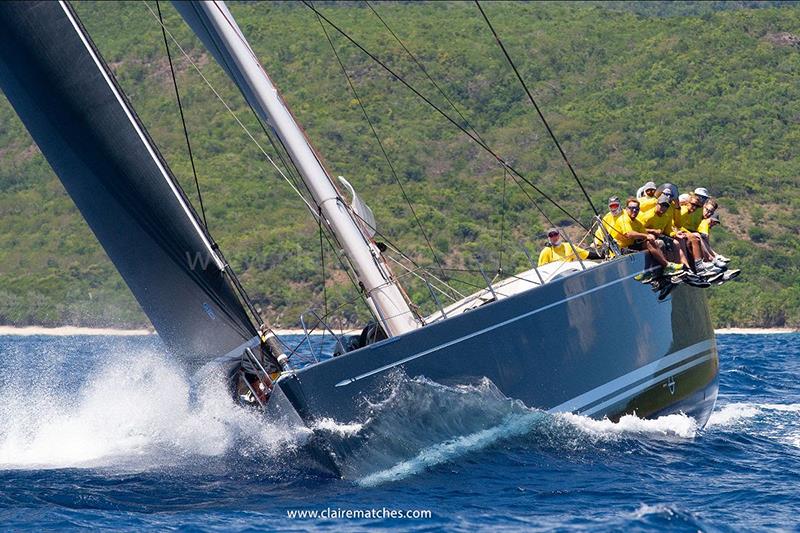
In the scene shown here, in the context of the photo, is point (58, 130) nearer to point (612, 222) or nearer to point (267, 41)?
point (612, 222)

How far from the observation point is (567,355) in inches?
444

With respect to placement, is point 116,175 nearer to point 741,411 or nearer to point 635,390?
point 635,390

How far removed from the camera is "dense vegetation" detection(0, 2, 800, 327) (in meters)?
42.5

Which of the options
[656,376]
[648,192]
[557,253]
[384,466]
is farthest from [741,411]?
[384,466]

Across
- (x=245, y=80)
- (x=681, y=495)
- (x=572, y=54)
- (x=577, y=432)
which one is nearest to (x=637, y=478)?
(x=681, y=495)

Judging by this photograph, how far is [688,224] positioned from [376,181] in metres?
38.5

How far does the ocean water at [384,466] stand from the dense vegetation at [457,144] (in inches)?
958

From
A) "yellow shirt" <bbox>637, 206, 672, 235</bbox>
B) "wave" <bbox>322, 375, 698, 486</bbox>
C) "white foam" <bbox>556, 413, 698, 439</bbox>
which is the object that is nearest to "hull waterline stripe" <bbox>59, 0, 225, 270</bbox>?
"wave" <bbox>322, 375, 698, 486</bbox>

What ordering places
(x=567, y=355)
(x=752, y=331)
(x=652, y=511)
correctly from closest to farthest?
(x=652, y=511)
(x=567, y=355)
(x=752, y=331)

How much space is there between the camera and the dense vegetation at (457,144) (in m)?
42.5

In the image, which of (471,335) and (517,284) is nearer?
(471,335)

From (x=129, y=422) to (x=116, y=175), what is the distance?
2.77m

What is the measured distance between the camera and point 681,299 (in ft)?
42.8

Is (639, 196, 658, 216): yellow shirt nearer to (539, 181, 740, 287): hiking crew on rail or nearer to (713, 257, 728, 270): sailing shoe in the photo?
(539, 181, 740, 287): hiking crew on rail
